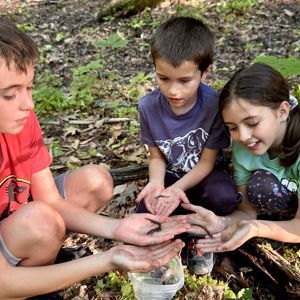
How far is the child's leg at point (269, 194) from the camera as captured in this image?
8.93 feet

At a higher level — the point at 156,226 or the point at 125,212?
the point at 156,226

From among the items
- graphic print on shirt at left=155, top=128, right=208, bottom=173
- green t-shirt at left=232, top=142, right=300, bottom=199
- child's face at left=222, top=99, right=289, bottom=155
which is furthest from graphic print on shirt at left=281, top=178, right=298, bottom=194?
graphic print on shirt at left=155, top=128, right=208, bottom=173

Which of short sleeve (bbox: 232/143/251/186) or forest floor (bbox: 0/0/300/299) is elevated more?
short sleeve (bbox: 232/143/251/186)

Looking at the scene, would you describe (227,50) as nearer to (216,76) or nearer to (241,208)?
(216,76)

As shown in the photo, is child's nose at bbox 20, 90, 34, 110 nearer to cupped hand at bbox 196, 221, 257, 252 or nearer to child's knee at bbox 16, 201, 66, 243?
child's knee at bbox 16, 201, 66, 243

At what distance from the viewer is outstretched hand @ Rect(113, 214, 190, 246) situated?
2432 mm

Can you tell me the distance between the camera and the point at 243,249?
9.14 ft

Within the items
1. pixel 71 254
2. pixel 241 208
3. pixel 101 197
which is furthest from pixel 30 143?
pixel 241 208

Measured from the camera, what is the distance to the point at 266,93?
98.0 inches

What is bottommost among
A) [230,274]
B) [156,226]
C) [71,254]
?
[230,274]

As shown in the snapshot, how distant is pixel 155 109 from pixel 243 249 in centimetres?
108

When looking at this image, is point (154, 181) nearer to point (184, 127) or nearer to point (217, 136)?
point (184, 127)

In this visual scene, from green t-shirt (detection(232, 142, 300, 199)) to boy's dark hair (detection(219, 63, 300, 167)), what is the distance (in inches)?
4.5

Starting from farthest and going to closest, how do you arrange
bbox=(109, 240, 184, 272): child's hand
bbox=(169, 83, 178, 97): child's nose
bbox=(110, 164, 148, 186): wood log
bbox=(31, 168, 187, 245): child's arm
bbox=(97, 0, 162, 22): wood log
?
bbox=(97, 0, 162, 22): wood log → bbox=(110, 164, 148, 186): wood log → bbox=(169, 83, 178, 97): child's nose → bbox=(31, 168, 187, 245): child's arm → bbox=(109, 240, 184, 272): child's hand
